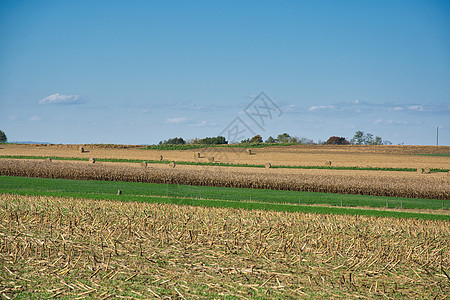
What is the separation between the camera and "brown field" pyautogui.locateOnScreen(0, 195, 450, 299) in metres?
7.65

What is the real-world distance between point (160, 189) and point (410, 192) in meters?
18.4

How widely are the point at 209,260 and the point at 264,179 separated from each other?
26653 millimetres

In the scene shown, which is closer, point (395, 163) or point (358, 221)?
point (358, 221)

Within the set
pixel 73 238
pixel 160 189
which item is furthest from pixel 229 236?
pixel 160 189

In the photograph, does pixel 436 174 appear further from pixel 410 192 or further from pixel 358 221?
pixel 358 221

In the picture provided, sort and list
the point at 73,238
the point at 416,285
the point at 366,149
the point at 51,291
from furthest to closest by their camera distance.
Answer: the point at 366,149, the point at 73,238, the point at 416,285, the point at 51,291

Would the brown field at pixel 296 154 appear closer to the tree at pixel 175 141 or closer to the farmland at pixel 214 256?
the tree at pixel 175 141

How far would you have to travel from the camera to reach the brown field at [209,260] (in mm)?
7652

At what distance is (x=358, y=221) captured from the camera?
1633 cm

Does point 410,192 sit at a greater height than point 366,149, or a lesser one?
lesser

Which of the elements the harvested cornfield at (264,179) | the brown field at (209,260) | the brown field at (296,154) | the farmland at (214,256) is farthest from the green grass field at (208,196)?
the brown field at (296,154)

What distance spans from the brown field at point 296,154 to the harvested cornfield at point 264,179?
364 inches

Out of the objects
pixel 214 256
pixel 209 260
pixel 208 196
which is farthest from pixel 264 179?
pixel 209 260

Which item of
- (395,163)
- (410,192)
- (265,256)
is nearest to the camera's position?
(265,256)
